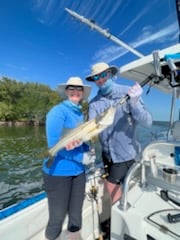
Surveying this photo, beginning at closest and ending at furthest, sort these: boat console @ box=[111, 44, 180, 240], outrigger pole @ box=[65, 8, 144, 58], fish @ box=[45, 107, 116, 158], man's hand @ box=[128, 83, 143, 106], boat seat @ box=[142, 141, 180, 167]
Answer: boat console @ box=[111, 44, 180, 240], fish @ box=[45, 107, 116, 158], man's hand @ box=[128, 83, 143, 106], boat seat @ box=[142, 141, 180, 167], outrigger pole @ box=[65, 8, 144, 58]

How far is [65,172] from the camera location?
198 centimetres

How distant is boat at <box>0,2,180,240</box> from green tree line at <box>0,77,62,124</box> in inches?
2167

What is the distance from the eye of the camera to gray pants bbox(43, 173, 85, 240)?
76.2 inches

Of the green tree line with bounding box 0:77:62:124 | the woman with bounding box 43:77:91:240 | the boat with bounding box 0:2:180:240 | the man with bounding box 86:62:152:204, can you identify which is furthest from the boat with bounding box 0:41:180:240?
the green tree line with bounding box 0:77:62:124

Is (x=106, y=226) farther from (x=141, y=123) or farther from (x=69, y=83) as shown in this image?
(x=69, y=83)

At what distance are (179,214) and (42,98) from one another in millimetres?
61183

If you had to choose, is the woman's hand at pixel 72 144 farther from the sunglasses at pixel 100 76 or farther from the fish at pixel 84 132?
the sunglasses at pixel 100 76

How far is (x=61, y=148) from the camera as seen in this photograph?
187cm

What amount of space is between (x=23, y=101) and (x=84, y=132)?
60209mm

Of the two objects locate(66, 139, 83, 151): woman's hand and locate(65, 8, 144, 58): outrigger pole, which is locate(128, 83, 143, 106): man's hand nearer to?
locate(66, 139, 83, 151): woman's hand

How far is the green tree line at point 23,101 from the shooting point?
2197 inches

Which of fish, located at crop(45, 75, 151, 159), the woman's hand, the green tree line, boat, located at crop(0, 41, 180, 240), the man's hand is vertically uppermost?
the green tree line

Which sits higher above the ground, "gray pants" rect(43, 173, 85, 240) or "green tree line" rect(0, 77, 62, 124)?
"green tree line" rect(0, 77, 62, 124)

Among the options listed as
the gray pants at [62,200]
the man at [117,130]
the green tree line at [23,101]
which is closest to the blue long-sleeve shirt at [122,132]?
the man at [117,130]
